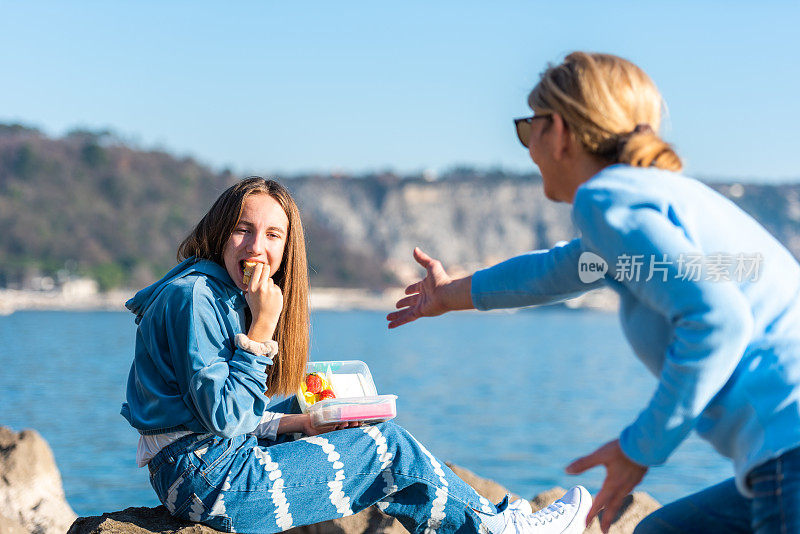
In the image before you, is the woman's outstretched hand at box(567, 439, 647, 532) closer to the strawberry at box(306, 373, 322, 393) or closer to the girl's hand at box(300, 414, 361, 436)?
the girl's hand at box(300, 414, 361, 436)

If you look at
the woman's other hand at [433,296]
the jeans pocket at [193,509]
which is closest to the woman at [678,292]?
the woman's other hand at [433,296]

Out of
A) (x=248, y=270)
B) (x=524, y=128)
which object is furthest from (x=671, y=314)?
(x=248, y=270)

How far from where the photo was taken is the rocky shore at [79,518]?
301 centimetres

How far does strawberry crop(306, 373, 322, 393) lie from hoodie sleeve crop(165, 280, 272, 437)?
0.45m

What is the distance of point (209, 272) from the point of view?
117 inches

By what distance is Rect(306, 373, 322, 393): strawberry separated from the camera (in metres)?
3.26

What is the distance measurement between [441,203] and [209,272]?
100142mm

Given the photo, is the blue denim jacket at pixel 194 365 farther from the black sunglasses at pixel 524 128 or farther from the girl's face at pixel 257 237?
the black sunglasses at pixel 524 128

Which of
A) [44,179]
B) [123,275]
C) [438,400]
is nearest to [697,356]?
[438,400]

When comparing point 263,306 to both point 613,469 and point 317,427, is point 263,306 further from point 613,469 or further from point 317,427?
point 613,469

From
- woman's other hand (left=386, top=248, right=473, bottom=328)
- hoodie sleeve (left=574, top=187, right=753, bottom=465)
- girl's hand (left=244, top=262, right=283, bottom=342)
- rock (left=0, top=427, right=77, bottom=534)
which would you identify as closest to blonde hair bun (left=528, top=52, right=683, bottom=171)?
hoodie sleeve (left=574, top=187, right=753, bottom=465)

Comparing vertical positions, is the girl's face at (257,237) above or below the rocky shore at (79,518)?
above

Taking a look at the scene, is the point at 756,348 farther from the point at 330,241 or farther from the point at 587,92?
the point at 330,241

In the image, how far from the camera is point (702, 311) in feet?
5.86
